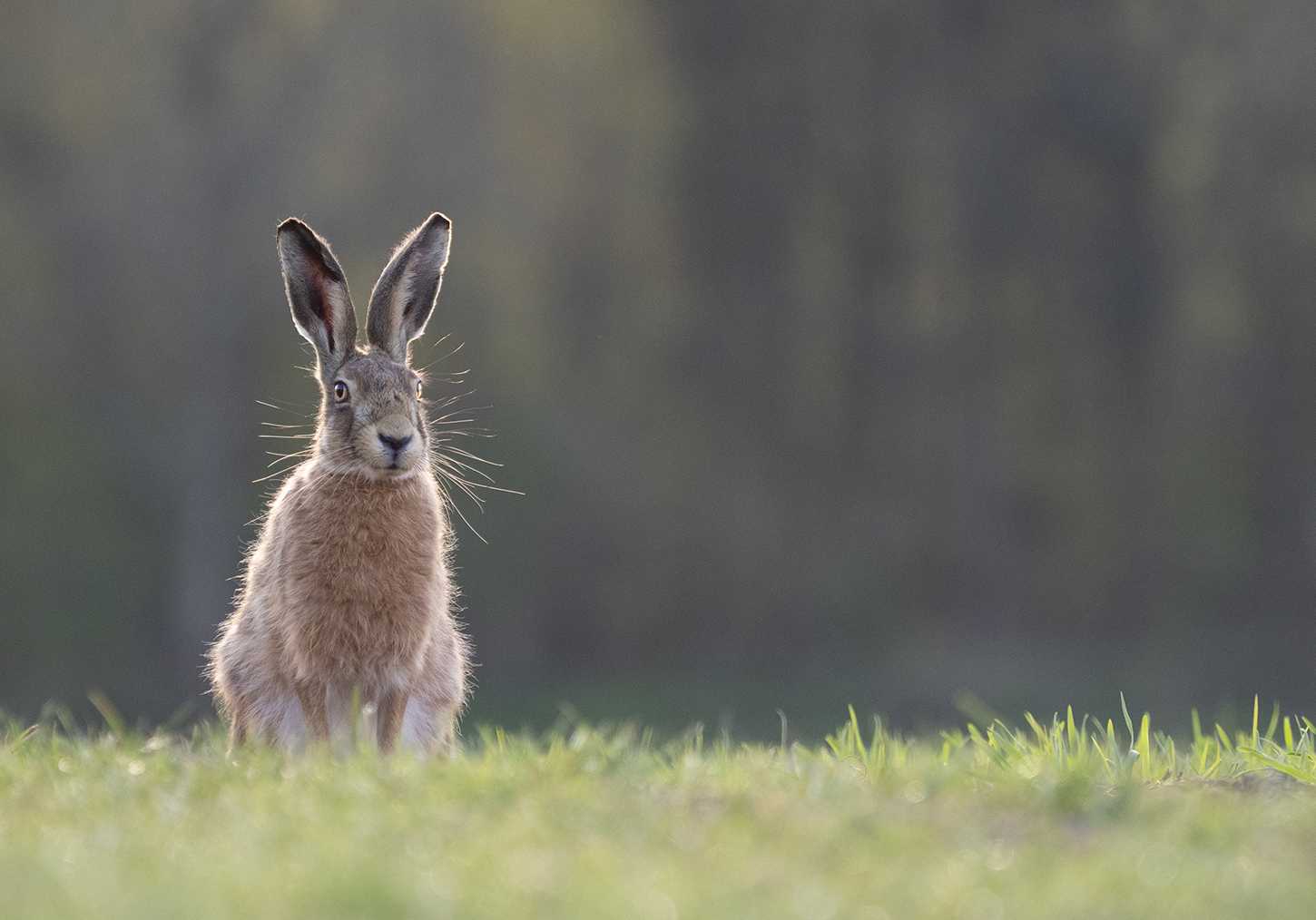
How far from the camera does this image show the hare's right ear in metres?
6.12

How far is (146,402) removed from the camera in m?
20.0

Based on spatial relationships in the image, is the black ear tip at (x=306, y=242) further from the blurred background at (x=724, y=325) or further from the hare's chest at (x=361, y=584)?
the blurred background at (x=724, y=325)

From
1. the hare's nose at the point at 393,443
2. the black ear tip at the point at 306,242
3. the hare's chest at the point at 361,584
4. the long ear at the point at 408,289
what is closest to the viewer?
the hare's chest at the point at 361,584

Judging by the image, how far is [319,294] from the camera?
629cm

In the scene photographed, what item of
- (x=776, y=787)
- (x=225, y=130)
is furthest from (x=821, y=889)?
(x=225, y=130)

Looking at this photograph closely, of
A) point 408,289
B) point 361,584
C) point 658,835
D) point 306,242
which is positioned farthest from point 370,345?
point 658,835

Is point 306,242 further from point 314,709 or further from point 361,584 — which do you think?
point 314,709

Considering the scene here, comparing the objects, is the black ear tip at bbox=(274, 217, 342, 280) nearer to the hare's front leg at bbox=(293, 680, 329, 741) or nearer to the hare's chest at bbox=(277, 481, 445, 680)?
the hare's chest at bbox=(277, 481, 445, 680)

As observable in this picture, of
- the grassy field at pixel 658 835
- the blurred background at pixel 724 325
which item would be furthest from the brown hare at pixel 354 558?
the blurred background at pixel 724 325

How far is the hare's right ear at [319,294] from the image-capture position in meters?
6.12

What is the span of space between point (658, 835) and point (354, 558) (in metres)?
2.56

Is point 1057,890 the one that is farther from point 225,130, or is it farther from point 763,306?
point 763,306

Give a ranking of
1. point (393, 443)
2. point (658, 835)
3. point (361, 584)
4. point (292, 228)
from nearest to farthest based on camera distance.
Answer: point (658, 835)
point (361, 584)
point (393, 443)
point (292, 228)

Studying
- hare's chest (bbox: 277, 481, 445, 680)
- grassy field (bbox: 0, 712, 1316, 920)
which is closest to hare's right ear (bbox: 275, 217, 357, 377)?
hare's chest (bbox: 277, 481, 445, 680)
